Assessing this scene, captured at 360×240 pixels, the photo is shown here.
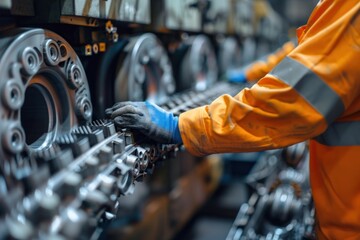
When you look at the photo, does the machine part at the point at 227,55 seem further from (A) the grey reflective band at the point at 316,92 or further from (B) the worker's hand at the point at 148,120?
(A) the grey reflective band at the point at 316,92

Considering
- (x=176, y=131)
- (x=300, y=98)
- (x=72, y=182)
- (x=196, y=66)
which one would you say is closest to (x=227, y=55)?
(x=196, y=66)

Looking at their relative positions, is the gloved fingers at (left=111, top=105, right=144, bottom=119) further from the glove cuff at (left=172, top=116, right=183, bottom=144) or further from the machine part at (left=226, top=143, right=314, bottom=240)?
the machine part at (left=226, top=143, right=314, bottom=240)

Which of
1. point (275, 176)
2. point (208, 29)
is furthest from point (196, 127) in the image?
point (208, 29)

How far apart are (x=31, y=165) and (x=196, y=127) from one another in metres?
0.40

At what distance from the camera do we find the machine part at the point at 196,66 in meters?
1.96

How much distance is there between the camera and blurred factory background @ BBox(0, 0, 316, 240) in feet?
2.32

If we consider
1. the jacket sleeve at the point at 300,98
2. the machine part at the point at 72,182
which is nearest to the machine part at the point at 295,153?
the jacket sleeve at the point at 300,98

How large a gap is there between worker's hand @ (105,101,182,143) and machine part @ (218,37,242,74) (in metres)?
1.68

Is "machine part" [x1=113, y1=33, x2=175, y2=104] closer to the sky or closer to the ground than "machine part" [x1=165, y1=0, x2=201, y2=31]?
closer to the ground

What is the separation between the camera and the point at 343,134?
1004 millimetres

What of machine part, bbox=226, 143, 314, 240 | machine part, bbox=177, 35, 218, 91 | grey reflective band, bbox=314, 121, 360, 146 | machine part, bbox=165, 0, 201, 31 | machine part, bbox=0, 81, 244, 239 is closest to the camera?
machine part, bbox=0, 81, 244, 239

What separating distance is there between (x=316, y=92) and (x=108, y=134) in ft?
1.61

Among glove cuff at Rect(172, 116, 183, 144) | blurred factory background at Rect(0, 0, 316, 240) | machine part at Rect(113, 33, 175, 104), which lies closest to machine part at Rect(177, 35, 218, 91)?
blurred factory background at Rect(0, 0, 316, 240)

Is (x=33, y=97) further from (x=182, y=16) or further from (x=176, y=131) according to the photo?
(x=182, y=16)
